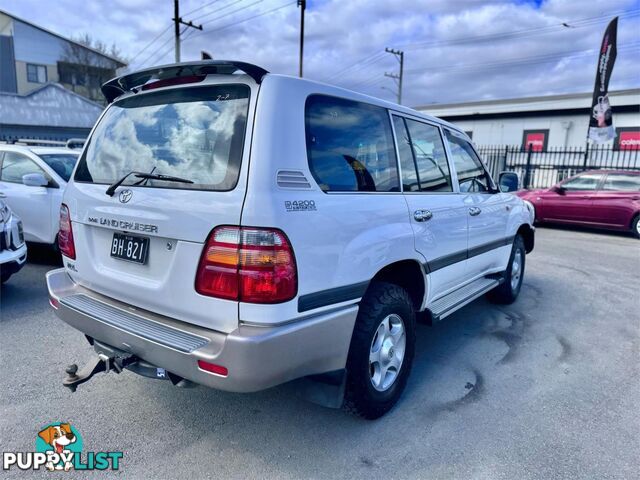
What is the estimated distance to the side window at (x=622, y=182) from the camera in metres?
10.8

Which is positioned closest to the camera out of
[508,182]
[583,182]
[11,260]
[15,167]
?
[11,260]

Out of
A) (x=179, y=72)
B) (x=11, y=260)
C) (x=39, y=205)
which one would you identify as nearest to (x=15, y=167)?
(x=39, y=205)

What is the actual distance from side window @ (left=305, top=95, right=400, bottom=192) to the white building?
24159mm

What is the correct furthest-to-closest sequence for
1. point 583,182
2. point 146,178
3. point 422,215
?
point 583,182
point 422,215
point 146,178

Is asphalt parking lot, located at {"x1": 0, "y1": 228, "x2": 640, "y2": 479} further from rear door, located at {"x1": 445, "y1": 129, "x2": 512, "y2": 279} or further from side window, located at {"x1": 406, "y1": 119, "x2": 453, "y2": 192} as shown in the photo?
side window, located at {"x1": 406, "y1": 119, "x2": 453, "y2": 192}

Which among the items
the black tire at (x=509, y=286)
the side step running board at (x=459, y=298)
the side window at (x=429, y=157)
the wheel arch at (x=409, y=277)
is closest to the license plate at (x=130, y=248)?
the wheel arch at (x=409, y=277)

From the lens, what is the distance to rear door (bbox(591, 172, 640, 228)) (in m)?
10.6

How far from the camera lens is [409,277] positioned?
3.21 meters

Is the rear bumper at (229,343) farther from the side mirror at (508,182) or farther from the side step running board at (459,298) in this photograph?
the side mirror at (508,182)

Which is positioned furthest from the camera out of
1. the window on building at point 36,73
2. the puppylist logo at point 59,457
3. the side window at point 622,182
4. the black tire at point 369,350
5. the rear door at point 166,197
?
the window on building at point 36,73

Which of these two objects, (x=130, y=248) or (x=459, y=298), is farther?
(x=459, y=298)

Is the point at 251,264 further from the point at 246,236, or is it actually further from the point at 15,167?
the point at 15,167

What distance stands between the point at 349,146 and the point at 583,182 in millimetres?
11391

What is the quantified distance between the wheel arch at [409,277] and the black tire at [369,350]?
126 mm
